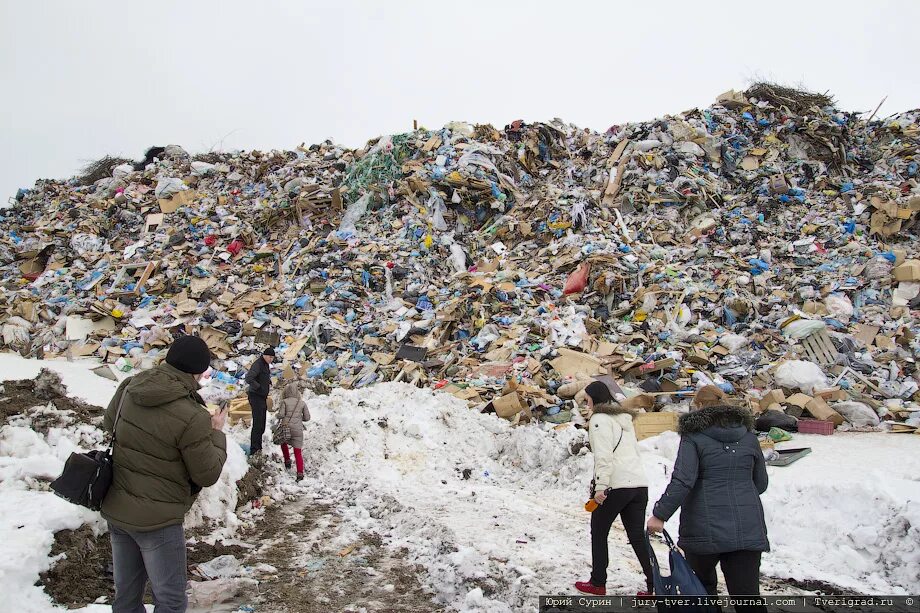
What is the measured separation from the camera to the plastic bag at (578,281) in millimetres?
10773

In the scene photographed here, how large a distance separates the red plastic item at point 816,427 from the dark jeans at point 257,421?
21.7ft

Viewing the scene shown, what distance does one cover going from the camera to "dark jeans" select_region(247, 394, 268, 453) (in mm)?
5898

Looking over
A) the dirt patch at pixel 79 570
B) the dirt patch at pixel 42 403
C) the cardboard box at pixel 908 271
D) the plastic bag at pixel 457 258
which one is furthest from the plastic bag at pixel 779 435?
the plastic bag at pixel 457 258

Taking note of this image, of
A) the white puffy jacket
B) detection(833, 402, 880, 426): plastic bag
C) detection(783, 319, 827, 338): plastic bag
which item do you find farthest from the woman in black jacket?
detection(783, 319, 827, 338): plastic bag

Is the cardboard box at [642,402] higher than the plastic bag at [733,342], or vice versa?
the plastic bag at [733,342]

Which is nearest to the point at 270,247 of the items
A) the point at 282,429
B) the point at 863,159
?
the point at 282,429

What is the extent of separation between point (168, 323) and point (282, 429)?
767 centimetres

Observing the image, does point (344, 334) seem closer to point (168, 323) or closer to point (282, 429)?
point (168, 323)

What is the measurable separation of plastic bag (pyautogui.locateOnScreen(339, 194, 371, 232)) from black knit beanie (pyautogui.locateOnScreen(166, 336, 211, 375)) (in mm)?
12688

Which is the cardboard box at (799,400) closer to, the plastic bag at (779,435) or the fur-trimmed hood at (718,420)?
the plastic bag at (779,435)

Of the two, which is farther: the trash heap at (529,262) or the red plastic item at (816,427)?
the trash heap at (529,262)

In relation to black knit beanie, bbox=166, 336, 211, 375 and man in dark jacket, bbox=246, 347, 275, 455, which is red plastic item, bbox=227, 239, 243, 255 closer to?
man in dark jacket, bbox=246, 347, 275, 455

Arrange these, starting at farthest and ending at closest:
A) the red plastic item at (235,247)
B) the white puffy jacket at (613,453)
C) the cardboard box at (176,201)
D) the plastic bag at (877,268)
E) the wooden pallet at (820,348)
Answer: the cardboard box at (176,201), the red plastic item at (235,247), the plastic bag at (877,268), the wooden pallet at (820,348), the white puffy jacket at (613,453)

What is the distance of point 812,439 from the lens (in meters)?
6.65
